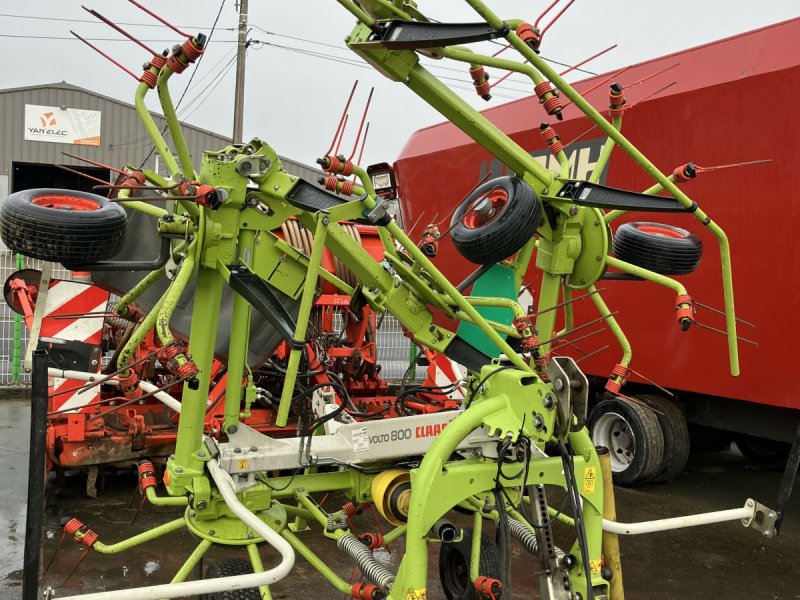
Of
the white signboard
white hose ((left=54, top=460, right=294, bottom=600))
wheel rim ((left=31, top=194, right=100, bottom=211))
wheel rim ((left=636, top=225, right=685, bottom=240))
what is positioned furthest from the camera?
the white signboard

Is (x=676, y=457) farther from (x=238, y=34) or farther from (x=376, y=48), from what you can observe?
(x=238, y=34)

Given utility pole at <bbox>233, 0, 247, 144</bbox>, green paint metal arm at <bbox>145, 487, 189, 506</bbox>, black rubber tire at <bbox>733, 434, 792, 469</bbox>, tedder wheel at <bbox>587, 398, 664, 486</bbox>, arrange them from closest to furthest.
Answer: green paint metal arm at <bbox>145, 487, 189, 506</bbox> → tedder wheel at <bbox>587, 398, 664, 486</bbox> → black rubber tire at <bbox>733, 434, 792, 469</bbox> → utility pole at <bbox>233, 0, 247, 144</bbox>

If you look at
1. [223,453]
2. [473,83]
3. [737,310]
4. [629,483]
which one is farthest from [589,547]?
[629,483]

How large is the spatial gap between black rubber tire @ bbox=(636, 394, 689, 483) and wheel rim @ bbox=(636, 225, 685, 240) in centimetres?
231

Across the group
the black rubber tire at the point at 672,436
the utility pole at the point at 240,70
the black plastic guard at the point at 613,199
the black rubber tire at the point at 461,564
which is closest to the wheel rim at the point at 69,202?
the black plastic guard at the point at 613,199

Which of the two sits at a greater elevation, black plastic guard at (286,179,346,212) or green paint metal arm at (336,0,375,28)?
green paint metal arm at (336,0,375,28)

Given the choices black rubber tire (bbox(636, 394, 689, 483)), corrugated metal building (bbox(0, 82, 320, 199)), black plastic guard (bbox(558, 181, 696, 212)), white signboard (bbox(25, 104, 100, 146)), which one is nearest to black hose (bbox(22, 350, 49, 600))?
black plastic guard (bbox(558, 181, 696, 212))

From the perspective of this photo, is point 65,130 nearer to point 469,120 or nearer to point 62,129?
point 62,129

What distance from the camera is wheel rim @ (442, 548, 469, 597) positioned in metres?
3.64

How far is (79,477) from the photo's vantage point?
5.88 meters

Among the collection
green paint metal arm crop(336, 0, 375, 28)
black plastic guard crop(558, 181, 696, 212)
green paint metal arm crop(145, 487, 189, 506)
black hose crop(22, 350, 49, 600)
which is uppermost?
green paint metal arm crop(336, 0, 375, 28)

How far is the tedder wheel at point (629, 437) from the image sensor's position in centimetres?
575

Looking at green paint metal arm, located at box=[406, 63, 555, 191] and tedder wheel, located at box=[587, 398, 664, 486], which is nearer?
green paint metal arm, located at box=[406, 63, 555, 191]

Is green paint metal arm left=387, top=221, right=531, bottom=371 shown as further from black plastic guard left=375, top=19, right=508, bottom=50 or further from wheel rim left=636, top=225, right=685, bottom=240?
wheel rim left=636, top=225, right=685, bottom=240
